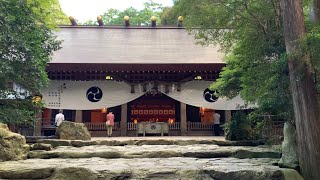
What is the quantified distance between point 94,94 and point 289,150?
11177 millimetres

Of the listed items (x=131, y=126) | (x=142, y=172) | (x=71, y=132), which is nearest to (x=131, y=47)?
(x=131, y=126)

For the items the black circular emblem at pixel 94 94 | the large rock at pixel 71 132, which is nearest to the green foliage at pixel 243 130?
the large rock at pixel 71 132

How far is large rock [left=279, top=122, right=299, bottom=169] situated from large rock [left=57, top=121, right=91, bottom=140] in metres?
6.47

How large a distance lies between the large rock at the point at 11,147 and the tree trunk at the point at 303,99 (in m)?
5.43

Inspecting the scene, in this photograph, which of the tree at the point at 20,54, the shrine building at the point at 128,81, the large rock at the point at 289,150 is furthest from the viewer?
the shrine building at the point at 128,81

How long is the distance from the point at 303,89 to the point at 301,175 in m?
1.39

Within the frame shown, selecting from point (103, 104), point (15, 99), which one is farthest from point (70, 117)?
point (15, 99)

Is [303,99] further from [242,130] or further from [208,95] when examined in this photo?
[208,95]

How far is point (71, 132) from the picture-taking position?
965 cm

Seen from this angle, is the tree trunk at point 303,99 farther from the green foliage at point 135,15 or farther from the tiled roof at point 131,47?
the green foliage at point 135,15

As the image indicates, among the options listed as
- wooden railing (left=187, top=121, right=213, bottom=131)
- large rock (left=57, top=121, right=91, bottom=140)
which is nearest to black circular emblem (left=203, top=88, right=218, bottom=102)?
wooden railing (left=187, top=121, right=213, bottom=131)

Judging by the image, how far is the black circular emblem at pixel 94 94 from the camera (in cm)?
1488

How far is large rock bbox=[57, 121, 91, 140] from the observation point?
948 centimetres

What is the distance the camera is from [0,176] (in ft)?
15.4
